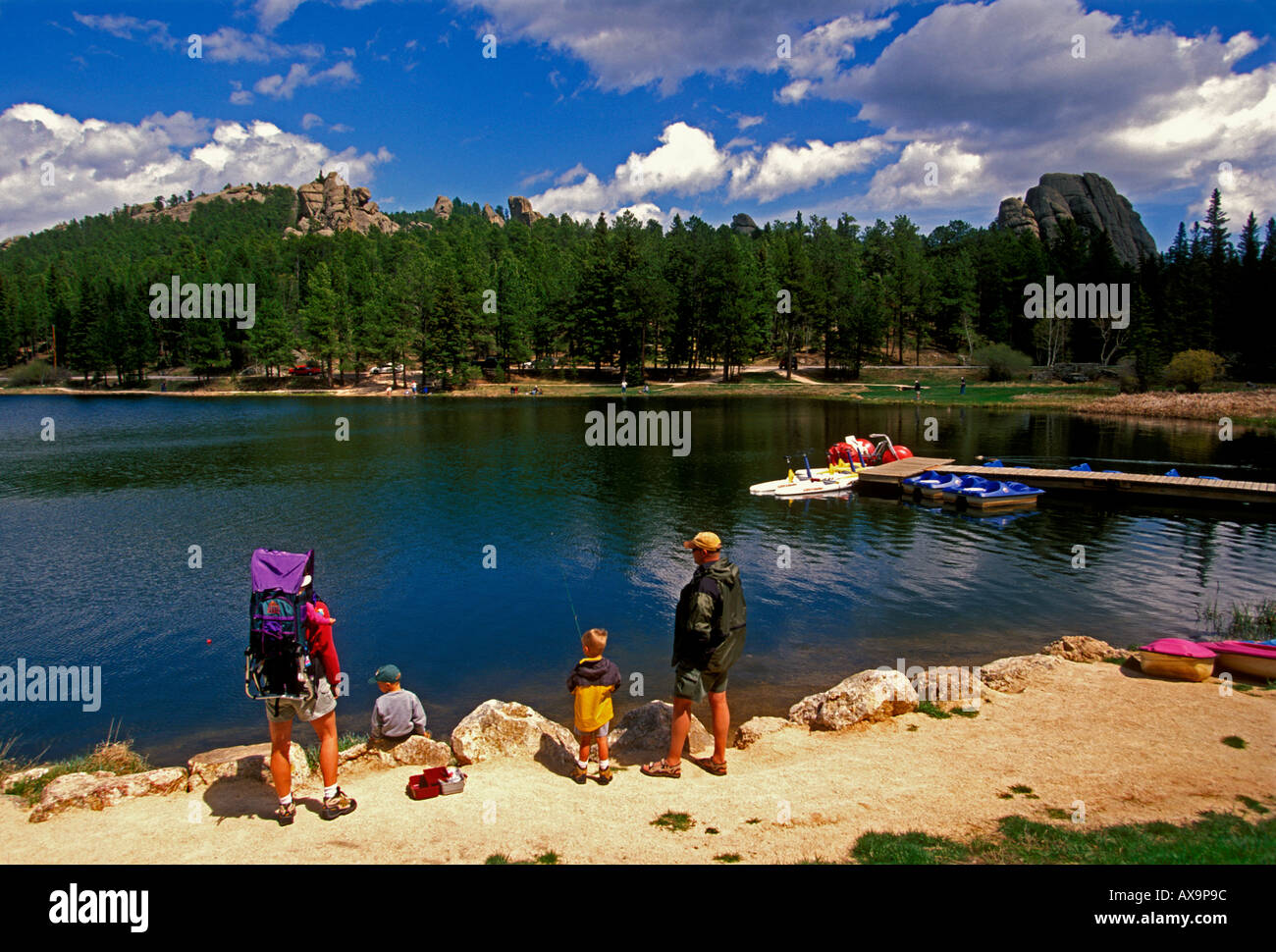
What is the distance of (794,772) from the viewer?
1087cm

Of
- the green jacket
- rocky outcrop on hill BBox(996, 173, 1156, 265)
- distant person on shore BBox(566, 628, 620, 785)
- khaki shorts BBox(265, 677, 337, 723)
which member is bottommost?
distant person on shore BBox(566, 628, 620, 785)

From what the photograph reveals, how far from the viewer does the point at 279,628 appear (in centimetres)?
867

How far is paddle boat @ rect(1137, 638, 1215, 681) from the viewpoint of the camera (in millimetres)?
14594

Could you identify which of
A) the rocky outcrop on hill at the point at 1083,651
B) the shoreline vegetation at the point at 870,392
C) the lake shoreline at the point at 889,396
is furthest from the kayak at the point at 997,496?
the shoreline vegetation at the point at 870,392

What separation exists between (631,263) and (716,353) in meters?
19.3

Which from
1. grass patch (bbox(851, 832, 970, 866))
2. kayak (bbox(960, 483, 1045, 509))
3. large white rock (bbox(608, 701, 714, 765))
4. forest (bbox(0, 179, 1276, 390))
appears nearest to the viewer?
grass patch (bbox(851, 832, 970, 866))

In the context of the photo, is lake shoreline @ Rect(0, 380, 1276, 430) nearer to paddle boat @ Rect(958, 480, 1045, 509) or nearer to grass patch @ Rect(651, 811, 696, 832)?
paddle boat @ Rect(958, 480, 1045, 509)

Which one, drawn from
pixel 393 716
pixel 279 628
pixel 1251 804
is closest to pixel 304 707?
pixel 279 628

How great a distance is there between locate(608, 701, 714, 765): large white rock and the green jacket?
2.05 m

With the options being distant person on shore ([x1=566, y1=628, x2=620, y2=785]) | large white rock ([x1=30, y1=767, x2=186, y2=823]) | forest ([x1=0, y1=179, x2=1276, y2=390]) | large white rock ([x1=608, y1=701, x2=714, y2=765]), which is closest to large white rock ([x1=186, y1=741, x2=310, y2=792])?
large white rock ([x1=30, y1=767, x2=186, y2=823])

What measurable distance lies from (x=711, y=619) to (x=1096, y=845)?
5.03m
